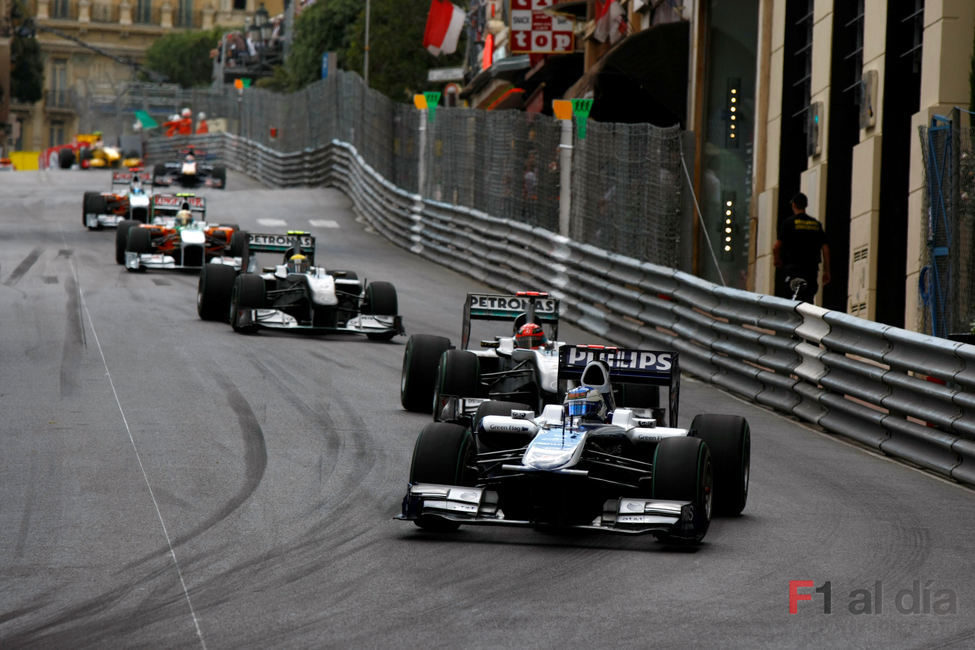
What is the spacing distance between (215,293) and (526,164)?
7.18 m

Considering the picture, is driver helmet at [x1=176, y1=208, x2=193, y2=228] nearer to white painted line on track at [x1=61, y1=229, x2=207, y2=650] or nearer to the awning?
white painted line on track at [x1=61, y1=229, x2=207, y2=650]

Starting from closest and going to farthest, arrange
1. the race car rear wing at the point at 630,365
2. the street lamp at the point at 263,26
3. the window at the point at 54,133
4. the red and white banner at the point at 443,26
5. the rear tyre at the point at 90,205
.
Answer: the race car rear wing at the point at 630,365, the rear tyre at the point at 90,205, the red and white banner at the point at 443,26, the street lamp at the point at 263,26, the window at the point at 54,133

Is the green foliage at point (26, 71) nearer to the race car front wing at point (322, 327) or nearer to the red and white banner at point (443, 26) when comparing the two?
the red and white banner at point (443, 26)

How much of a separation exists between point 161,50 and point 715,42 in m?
88.8

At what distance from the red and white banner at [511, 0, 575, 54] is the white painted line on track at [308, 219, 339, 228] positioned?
5.59 metres

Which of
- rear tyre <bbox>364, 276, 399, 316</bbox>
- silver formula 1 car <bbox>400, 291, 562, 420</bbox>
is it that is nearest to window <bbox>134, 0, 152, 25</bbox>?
rear tyre <bbox>364, 276, 399, 316</bbox>

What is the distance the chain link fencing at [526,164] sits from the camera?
63.0 feet

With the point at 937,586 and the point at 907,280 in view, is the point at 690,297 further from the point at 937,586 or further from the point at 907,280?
the point at 937,586

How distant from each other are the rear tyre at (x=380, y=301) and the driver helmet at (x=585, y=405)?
892cm

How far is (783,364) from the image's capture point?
14.7m

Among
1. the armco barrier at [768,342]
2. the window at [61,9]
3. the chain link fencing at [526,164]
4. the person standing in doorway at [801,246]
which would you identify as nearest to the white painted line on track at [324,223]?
the chain link fencing at [526,164]

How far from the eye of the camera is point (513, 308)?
13.4m

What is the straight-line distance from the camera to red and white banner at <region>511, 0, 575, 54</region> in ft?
112

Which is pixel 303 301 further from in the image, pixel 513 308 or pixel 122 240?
pixel 122 240
